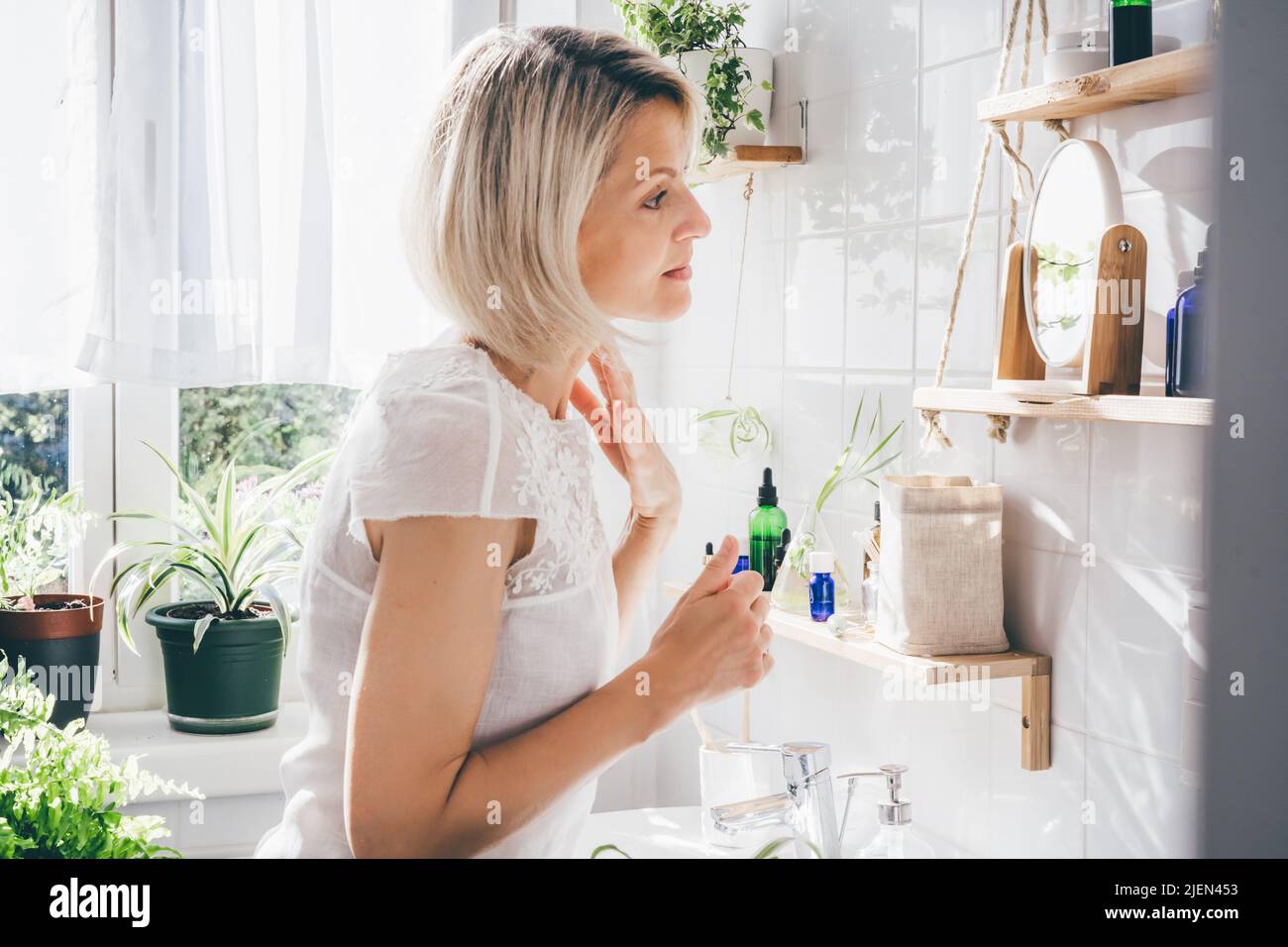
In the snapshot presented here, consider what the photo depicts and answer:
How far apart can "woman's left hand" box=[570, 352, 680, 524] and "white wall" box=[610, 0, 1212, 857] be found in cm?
33

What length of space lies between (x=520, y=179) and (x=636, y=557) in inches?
15.3

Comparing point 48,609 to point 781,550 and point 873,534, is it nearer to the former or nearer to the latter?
point 781,550

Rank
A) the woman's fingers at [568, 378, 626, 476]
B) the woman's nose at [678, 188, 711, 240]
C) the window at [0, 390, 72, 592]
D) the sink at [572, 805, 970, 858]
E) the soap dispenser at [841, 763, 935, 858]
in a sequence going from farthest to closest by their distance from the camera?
the window at [0, 390, 72, 592] < the sink at [572, 805, 970, 858] < the soap dispenser at [841, 763, 935, 858] < the woman's fingers at [568, 378, 626, 476] < the woman's nose at [678, 188, 711, 240]

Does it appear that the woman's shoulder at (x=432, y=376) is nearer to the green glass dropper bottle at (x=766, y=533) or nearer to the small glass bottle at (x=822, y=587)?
the small glass bottle at (x=822, y=587)

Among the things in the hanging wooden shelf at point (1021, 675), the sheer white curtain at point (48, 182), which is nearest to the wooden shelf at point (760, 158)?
the hanging wooden shelf at point (1021, 675)

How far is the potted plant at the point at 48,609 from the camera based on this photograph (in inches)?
63.4

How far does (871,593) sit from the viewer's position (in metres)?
1.20

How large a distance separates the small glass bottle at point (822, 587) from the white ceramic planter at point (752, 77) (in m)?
0.56

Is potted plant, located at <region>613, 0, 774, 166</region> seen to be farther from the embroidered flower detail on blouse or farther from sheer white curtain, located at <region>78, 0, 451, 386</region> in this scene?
the embroidered flower detail on blouse

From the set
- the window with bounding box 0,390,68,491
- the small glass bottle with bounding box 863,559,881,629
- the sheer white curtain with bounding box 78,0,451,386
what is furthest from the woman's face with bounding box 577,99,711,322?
the window with bounding box 0,390,68,491

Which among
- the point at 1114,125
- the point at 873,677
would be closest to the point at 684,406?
the point at 873,677

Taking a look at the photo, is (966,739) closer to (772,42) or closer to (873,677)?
(873,677)

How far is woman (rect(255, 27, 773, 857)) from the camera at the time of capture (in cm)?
67
